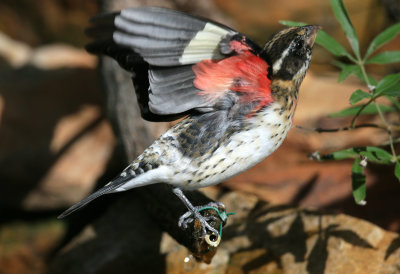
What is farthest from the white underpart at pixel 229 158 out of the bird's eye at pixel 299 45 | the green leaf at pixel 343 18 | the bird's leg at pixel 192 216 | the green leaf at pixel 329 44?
the green leaf at pixel 343 18

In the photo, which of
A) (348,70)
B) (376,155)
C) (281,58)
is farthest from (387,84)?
(281,58)

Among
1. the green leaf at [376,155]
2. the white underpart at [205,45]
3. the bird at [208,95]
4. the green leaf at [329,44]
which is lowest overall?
the green leaf at [376,155]

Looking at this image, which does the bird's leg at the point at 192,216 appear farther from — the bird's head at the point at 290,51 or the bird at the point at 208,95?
the bird's head at the point at 290,51

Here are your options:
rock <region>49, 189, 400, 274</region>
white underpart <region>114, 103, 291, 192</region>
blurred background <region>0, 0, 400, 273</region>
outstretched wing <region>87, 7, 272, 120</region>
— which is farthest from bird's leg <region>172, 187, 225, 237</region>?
blurred background <region>0, 0, 400, 273</region>

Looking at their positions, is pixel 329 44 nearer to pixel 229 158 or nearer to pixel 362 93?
pixel 362 93

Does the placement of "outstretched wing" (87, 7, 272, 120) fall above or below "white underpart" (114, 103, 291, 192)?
above

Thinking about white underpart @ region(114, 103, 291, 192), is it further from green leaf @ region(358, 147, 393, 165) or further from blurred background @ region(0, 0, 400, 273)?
blurred background @ region(0, 0, 400, 273)
